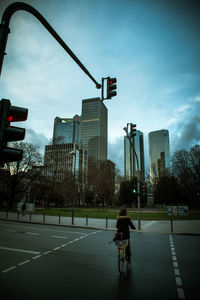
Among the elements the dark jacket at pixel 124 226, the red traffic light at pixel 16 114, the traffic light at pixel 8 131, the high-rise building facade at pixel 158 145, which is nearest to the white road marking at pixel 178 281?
the dark jacket at pixel 124 226

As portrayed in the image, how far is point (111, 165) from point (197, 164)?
24.2 metres

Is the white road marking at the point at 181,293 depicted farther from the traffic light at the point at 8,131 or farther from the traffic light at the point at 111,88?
the traffic light at the point at 111,88

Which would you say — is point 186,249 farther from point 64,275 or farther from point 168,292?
point 64,275

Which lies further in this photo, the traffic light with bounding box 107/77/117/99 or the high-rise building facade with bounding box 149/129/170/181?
the high-rise building facade with bounding box 149/129/170/181

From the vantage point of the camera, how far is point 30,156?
1489 inches

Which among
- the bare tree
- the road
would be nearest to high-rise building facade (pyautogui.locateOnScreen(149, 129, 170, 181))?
the bare tree

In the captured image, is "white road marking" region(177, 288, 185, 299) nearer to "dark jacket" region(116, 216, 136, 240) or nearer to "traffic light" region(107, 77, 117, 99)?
"dark jacket" region(116, 216, 136, 240)

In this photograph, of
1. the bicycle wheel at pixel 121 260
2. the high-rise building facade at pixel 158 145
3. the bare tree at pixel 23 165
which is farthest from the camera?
the high-rise building facade at pixel 158 145

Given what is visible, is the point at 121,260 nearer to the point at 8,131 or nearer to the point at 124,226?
the point at 124,226

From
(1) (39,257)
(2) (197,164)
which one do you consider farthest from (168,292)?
(2) (197,164)

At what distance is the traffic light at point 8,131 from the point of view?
3.29 m

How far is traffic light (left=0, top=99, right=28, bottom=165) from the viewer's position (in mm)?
3291

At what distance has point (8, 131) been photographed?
3387mm

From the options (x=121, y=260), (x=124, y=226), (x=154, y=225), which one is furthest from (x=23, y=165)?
(x=121, y=260)
